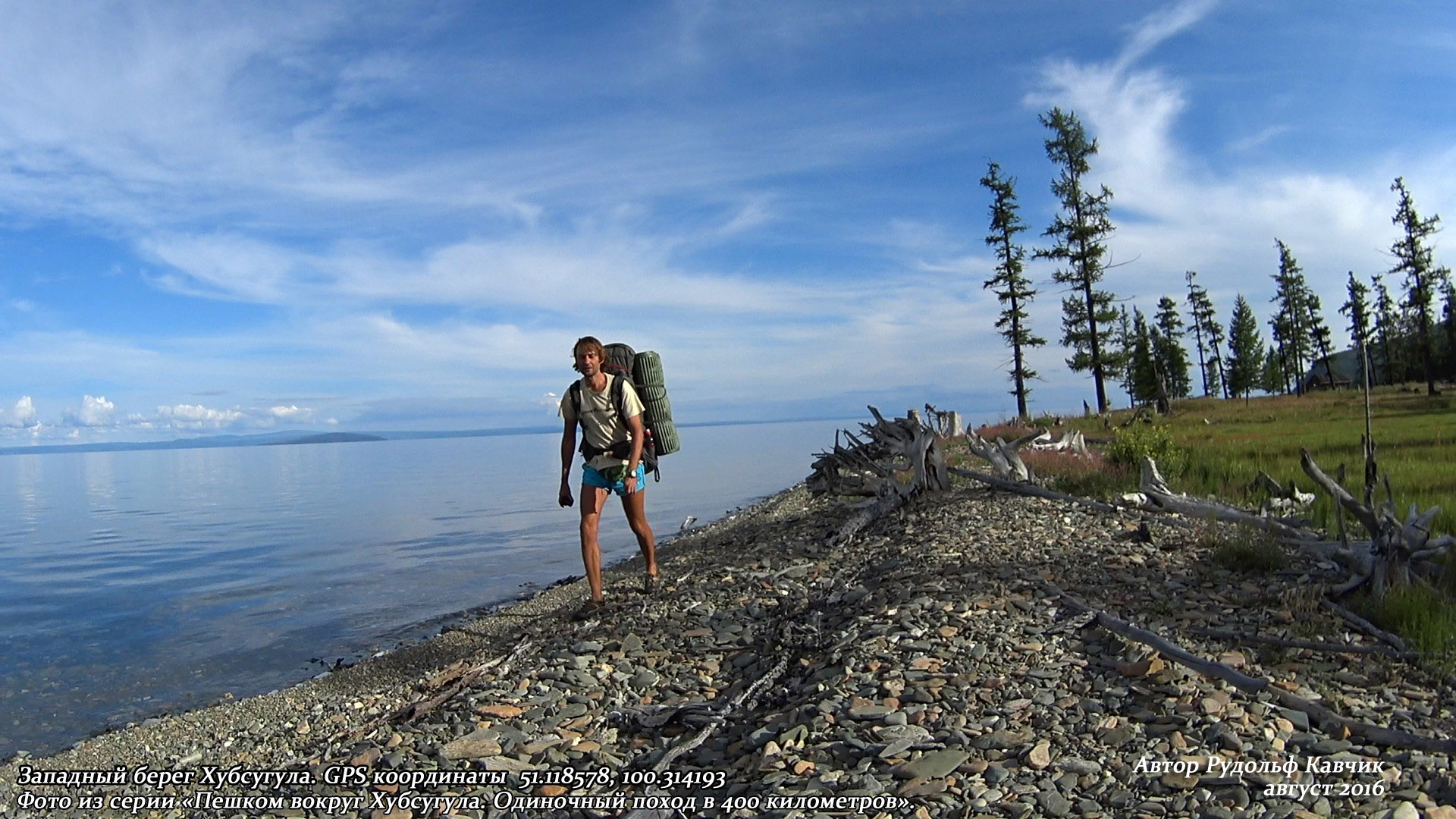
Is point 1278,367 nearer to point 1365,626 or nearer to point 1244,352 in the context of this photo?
point 1244,352

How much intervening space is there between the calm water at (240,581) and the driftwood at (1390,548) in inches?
406

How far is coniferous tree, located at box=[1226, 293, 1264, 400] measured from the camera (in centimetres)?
7812

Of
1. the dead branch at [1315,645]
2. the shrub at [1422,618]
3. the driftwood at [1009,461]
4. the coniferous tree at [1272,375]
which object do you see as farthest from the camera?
the coniferous tree at [1272,375]

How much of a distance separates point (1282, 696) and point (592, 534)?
19.0 feet

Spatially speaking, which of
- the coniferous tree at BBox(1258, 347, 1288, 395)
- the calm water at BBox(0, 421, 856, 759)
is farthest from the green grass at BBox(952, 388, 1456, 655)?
the coniferous tree at BBox(1258, 347, 1288, 395)

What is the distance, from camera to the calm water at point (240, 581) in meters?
9.68

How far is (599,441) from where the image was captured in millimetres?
8312

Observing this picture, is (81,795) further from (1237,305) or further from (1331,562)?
(1237,305)

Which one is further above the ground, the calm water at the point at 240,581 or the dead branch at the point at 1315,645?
the dead branch at the point at 1315,645

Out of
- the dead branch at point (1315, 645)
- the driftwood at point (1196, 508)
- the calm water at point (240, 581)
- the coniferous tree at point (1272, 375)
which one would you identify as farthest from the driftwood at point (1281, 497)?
the coniferous tree at point (1272, 375)

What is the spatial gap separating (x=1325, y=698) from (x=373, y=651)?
9.83 metres

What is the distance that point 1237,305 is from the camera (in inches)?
3305

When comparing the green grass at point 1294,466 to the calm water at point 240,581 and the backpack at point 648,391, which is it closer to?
the backpack at point 648,391

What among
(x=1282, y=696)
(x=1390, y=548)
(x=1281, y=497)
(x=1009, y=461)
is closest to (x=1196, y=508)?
(x=1281, y=497)
